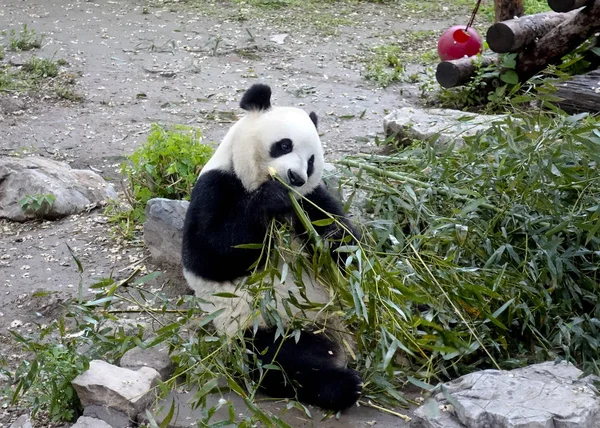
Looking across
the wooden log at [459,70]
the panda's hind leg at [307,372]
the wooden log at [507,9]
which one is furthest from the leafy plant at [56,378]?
the wooden log at [507,9]

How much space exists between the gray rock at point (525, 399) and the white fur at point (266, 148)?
126 centimetres

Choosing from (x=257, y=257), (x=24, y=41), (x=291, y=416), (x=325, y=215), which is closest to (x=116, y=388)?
(x=291, y=416)

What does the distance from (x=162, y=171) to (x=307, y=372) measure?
2.31 meters

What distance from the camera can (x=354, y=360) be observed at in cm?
391

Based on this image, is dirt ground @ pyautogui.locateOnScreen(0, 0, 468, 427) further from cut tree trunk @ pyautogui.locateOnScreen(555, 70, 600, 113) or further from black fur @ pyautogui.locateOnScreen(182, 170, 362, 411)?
cut tree trunk @ pyautogui.locateOnScreen(555, 70, 600, 113)

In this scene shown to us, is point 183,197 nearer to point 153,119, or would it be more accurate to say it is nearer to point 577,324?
point 153,119

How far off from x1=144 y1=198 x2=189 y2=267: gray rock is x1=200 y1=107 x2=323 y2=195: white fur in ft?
3.36

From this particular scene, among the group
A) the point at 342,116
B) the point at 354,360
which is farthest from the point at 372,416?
the point at 342,116

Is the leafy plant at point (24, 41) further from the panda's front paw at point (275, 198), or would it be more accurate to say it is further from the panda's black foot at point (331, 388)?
the panda's black foot at point (331, 388)

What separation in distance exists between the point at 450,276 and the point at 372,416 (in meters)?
0.84

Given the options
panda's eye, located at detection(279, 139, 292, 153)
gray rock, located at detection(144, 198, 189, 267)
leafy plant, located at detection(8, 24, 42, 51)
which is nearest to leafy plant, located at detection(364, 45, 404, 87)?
leafy plant, located at detection(8, 24, 42, 51)

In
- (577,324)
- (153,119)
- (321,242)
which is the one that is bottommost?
(153,119)

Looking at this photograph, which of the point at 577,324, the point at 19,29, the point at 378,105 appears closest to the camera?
the point at 577,324

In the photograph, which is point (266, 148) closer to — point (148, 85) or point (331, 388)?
point (331, 388)
